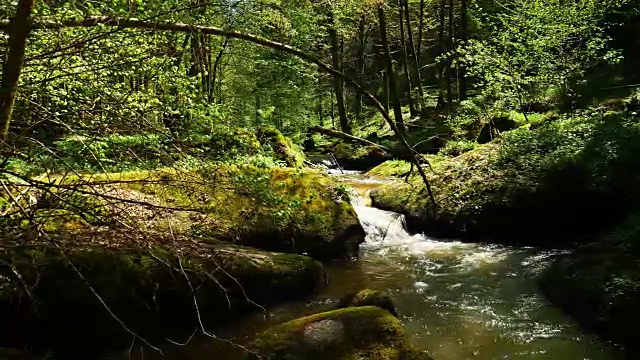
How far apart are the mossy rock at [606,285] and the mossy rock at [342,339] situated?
8.48ft

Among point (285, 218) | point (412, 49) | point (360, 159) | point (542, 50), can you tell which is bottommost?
point (285, 218)

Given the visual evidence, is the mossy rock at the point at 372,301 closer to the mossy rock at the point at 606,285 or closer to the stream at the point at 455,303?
the stream at the point at 455,303

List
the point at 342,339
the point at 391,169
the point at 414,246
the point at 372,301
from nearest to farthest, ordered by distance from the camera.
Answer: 1. the point at 342,339
2. the point at 372,301
3. the point at 414,246
4. the point at 391,169

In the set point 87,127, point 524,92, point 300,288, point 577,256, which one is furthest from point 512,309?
point 524,92

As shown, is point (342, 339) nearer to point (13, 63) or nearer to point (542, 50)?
point (13, 63)

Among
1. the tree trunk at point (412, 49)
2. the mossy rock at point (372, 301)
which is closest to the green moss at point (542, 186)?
the mossy rock at point (372, 301)

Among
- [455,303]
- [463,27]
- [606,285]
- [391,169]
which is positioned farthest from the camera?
[463,27]

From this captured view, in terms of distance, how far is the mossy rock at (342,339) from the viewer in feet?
13.9

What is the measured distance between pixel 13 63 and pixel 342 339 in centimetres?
332

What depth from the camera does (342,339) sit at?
4324 millimetres

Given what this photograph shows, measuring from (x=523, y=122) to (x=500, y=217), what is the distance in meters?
6.86

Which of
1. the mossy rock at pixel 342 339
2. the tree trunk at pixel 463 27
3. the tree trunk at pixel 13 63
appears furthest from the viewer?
the tree trunk at pixel 463 27

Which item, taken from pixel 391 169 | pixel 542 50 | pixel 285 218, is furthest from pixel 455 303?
pixel 391 169

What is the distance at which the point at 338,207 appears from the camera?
9.00 m
